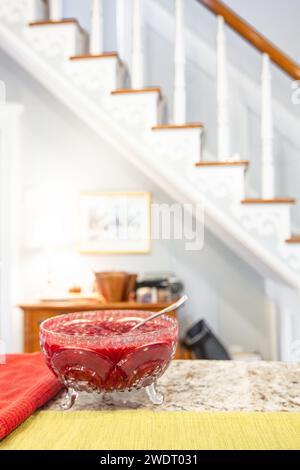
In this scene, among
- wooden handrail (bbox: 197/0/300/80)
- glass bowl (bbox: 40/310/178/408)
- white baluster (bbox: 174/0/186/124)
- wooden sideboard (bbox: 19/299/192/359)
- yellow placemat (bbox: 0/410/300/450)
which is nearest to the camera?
yellow placemat (bbox: 0/410/300/450)

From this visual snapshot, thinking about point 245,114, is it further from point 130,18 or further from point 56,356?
point 56,356

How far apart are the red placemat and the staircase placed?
1.57 m

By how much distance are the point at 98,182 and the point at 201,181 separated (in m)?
1.32

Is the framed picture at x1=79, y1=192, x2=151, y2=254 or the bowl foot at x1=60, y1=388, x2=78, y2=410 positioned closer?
the bowl foot at x1=60, y1=388, x2=78, y2=410

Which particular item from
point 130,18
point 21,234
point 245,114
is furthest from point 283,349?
point 130,18

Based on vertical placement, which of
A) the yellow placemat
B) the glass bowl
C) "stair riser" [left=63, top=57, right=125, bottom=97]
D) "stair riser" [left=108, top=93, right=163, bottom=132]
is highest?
"stair riser" [left=63, top=57, right=125, bottom=97]

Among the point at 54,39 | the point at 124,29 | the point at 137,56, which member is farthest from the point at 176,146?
the point at 124,29

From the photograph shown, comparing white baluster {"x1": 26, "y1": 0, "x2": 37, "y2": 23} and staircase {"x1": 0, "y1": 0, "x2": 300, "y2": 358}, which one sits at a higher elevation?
white baluster {"x1": 26, "y1": 0, "x2": 37, "y2": 23}

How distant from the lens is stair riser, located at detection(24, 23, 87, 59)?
2.52 m

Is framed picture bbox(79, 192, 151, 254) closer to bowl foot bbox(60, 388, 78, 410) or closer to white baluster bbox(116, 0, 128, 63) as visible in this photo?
white baluster bbox(116, 0, 128, 63)

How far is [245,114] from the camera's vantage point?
3418 mm

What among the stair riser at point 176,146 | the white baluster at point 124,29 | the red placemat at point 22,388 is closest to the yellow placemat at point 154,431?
the red placemat at point 22,388

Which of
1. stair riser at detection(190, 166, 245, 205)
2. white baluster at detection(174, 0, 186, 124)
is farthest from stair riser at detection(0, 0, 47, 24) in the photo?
stair riser at detection(190, 166, 245, 205)

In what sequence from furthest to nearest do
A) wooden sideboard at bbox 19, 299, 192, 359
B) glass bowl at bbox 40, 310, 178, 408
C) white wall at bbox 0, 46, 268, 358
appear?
white wall at bbox 0, 46, 268, 358, wooden sideboard at bbox 19, 299, 192, 359, glass bowl at bbox 40, 310, 178, 408
